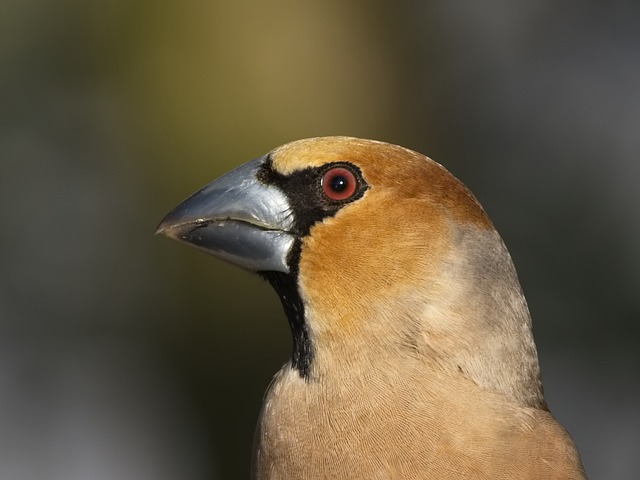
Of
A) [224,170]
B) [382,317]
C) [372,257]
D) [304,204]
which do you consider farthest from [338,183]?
[224,170]

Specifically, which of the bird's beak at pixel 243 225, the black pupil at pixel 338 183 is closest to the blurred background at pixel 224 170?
the bird's beak at pixel 243 225

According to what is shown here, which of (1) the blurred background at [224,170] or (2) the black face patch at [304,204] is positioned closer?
(2) the black face patch at [304,204]

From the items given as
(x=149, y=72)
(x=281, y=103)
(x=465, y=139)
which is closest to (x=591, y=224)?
(x=465, y=139)

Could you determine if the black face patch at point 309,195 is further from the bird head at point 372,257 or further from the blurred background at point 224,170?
the blurred background at point 224,170

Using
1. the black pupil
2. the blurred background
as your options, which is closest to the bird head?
the black pupil

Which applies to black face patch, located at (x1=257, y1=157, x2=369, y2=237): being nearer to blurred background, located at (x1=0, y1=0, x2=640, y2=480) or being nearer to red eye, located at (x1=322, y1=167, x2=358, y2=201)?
red eye, located at (x1=322, y1=167, x2=358, y2=201)

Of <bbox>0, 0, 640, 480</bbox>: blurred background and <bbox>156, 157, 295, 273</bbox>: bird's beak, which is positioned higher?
<bbox>156, 157, 295, 273</bbox>: bird's beak
